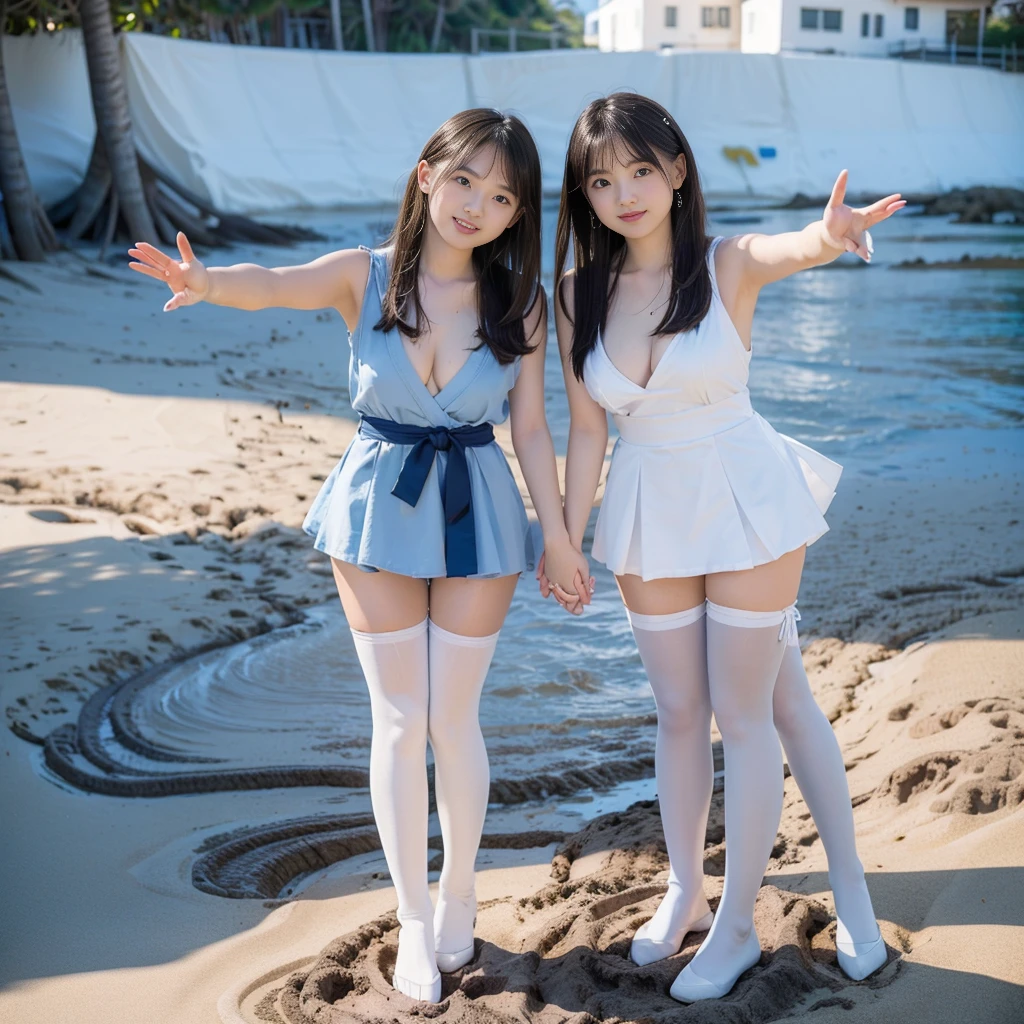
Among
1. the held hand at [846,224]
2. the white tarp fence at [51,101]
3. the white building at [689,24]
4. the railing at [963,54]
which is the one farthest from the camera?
the white building at [689,24]

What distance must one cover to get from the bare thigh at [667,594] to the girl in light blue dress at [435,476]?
0.48 feet

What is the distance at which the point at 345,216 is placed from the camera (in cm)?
2211

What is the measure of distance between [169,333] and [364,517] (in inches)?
322

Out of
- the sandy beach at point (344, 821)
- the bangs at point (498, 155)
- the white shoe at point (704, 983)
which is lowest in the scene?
the sandy beach at point (344, 821)

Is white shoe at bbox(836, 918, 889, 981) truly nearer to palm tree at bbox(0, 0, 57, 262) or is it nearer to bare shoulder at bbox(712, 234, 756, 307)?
bare shoulder at bbox(712, 234, 756, 307)

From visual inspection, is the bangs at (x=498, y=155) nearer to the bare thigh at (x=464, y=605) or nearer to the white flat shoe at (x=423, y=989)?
the bare thigh at (x=464, y=605)

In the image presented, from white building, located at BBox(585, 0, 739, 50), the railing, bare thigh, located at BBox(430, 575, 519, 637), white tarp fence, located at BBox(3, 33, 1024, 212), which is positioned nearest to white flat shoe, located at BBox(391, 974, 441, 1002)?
bare thigh, located at BBox(430, 575, 519, 637)

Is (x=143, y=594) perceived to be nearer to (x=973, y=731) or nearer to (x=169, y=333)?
(x=973, y=731)

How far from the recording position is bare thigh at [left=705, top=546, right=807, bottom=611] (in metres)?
2.26

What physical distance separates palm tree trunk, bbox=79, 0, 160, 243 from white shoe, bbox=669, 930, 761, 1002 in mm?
13217

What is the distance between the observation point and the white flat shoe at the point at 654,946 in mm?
2414

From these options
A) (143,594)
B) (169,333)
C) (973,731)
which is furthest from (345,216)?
(973,731)

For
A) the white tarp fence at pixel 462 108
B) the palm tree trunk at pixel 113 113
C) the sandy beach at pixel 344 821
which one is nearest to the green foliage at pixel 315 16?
the white tarp fence at pixel 462 108

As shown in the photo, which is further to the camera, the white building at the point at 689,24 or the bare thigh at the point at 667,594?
the white building at the point at 689,24
